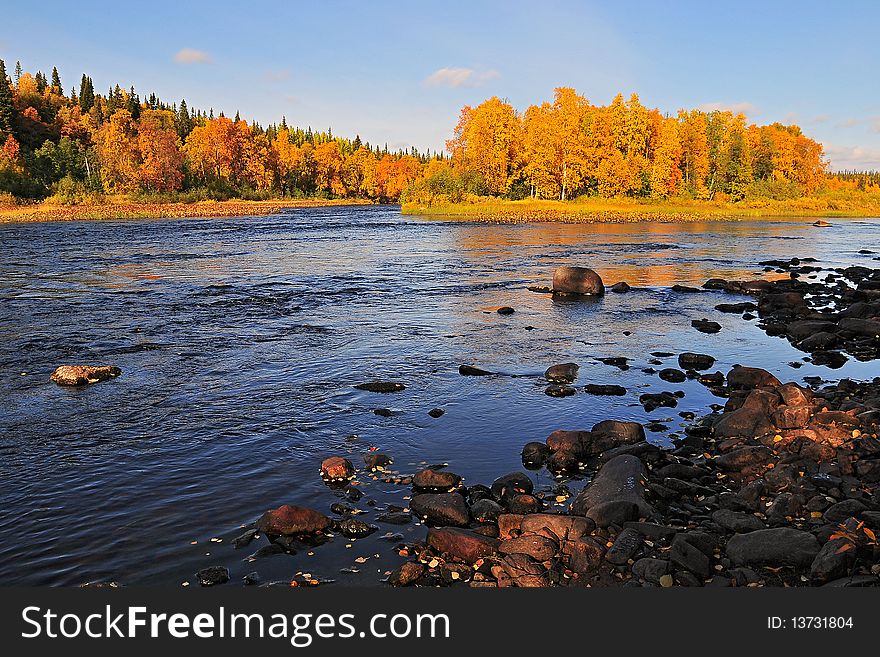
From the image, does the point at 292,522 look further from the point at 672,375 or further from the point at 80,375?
the point at 672,375

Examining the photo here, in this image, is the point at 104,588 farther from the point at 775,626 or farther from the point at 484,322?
the point at 484,322

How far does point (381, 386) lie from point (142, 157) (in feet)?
376

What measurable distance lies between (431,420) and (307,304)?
1467 centimetres

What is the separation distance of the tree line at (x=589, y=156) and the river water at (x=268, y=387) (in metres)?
58.7

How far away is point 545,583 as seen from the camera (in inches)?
271

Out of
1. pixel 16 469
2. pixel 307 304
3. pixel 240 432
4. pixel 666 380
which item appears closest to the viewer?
pixel 16 469

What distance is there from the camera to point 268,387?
1468 centimetres

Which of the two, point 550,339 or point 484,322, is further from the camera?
point 484,322

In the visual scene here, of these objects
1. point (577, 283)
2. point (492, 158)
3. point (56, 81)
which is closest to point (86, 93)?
point (56, 81)

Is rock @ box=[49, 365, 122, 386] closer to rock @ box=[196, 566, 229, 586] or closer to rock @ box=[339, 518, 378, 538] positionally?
rock @ box=[196, 566, 229, 586]

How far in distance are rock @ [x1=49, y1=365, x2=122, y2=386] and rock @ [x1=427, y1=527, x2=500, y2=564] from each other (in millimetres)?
10445

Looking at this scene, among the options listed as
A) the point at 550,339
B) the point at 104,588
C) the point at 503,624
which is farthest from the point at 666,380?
the point at 104,588

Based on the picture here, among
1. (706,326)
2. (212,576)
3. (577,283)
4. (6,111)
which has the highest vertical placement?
(6,111)

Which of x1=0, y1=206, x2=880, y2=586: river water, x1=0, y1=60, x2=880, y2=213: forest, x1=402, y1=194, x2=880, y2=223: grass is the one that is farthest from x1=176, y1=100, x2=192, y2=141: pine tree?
x1=0, y1=206, x2=880, y2=586: river water
